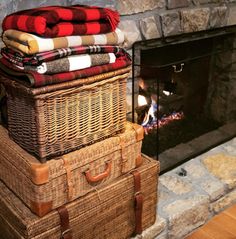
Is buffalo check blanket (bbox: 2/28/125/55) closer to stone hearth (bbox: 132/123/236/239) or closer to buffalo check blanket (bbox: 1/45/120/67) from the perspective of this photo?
buffalo check blanket (bbox: 1/45/120/67)

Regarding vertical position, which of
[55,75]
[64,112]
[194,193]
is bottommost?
[194,193]

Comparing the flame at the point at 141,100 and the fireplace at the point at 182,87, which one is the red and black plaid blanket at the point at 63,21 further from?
the flame at the point at 141,100

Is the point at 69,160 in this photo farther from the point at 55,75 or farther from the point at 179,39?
the point at 179,39

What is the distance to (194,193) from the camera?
Result: 199 centimetres

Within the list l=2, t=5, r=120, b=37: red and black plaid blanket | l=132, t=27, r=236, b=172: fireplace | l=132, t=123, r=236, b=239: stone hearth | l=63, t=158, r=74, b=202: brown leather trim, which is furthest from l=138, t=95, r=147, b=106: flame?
l=63, t=158, r=74, b=202: brown leather trim

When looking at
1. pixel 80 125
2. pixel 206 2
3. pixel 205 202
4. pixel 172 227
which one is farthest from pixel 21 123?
pixel 206 2

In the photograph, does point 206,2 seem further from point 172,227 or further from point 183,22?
point 172,227

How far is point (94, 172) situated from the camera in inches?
57.3

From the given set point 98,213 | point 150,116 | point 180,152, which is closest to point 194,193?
point 180,152

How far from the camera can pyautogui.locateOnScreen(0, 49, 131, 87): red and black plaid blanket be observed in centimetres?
122

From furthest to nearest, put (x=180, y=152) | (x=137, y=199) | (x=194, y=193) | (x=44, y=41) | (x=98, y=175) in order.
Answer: (x=180, y=152)
(x=194, y=193)
(x=137, y=199)
(x=98, y=175)
(x=44, y=41)

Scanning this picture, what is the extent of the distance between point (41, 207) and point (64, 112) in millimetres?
341

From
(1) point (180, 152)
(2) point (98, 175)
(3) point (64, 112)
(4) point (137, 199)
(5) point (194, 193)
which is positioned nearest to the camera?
(3) point (64, 112)

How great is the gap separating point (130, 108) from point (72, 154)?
0.71 m
